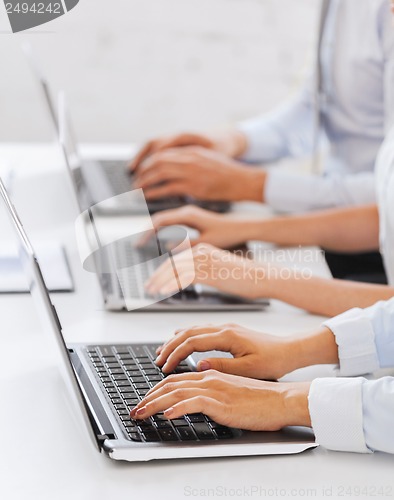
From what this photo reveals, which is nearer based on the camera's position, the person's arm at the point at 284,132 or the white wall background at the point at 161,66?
the person's arm at the point at 284,132

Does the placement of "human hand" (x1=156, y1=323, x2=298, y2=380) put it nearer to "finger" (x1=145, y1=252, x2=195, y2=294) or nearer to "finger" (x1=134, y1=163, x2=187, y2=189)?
"finger" (x1=145, y1=252, x2=195, y2=294)

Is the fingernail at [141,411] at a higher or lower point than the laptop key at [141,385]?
higher

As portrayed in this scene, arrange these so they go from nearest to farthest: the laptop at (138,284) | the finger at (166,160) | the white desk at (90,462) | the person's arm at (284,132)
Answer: the white desk at (90,462)
the laptop at (138,284)
the finger at (166,160)
the person's arm at (284,132)

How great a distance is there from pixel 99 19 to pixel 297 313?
1965mm

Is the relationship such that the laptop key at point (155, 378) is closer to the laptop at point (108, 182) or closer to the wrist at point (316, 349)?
the wrist at point (316, 349)

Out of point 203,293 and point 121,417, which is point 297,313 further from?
point 121,417

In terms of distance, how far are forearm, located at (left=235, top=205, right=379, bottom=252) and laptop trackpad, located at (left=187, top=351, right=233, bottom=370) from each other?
52 cm

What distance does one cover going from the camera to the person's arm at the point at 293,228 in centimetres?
149

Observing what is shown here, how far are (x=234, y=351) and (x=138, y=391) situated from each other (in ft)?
0.43

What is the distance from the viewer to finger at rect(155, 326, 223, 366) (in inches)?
40.1

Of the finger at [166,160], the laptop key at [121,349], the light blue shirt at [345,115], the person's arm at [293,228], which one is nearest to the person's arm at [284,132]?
the light blue shirt at [345,115]

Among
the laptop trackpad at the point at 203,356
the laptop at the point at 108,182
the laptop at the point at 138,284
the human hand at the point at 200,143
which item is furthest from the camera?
the human hand at the point at 200,143

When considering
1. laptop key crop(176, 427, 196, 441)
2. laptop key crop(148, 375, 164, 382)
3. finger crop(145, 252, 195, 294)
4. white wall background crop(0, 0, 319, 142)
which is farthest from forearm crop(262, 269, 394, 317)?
white wall background crop(0, 0, 319, 142)

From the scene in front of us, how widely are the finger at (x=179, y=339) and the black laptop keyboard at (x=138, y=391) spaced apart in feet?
0.04
